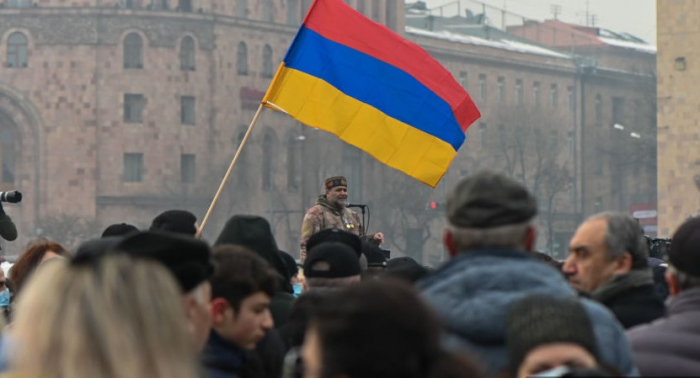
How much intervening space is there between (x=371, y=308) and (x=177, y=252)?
110 centimetres

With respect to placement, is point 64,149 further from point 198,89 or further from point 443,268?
point 443,268

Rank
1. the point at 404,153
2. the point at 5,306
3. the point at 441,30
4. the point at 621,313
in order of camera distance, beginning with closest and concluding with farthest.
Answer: the point at 621,313 < the point at 5,306 < the point at 404,153 < the point at 441,30

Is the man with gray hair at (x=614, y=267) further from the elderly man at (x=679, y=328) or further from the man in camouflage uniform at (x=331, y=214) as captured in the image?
the man in camouflage uniform at (x=331, y=214)

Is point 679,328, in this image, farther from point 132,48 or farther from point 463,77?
point 463,77

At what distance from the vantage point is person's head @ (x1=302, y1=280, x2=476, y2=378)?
367cm

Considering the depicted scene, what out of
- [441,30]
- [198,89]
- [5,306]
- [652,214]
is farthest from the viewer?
[441,30]

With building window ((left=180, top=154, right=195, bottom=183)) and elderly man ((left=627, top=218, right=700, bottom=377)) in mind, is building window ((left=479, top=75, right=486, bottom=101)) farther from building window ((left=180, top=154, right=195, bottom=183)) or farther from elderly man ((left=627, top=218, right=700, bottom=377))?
elderly man ((left=627, top=218, right=700, bottom=377))

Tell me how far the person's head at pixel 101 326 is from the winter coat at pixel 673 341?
2.16 m

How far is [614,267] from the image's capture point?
665 cm

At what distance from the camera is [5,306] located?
1021 centimetres

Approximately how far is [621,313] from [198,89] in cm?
8120

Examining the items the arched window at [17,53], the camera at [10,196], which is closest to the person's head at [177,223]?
the camera at [10,196]

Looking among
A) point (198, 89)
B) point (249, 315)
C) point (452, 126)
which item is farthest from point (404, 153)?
point (198, 89)

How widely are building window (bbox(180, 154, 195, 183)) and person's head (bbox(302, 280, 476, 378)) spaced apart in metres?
82.7
